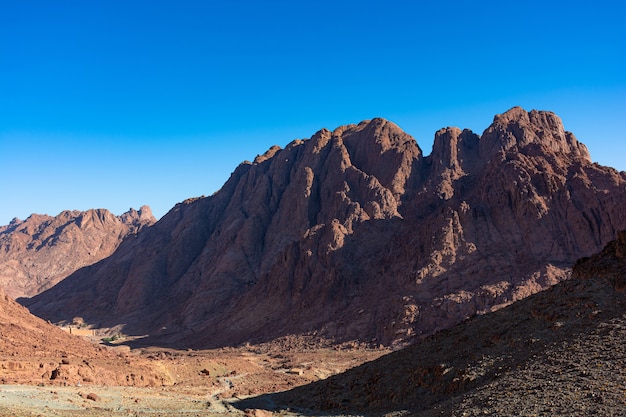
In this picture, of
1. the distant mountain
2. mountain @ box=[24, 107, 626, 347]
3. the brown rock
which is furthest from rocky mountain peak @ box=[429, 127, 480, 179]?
the brown rock

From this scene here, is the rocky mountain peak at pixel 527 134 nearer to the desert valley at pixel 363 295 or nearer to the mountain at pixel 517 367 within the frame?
the desert valley at pixel 363 295

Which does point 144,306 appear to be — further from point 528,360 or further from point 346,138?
point 528,360

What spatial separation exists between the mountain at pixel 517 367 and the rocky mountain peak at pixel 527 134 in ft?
223

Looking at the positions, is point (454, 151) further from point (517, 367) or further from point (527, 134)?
point (517, 367)

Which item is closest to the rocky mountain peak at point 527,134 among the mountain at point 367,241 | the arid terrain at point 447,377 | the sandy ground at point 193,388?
the mountain at point 367,241

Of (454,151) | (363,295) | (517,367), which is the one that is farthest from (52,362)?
(454,151)

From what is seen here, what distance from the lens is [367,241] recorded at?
297 feet

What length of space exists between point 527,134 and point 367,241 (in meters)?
38.0

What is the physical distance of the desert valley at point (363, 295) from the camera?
28953 mm

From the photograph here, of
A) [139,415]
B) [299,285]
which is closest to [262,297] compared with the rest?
[299,285]

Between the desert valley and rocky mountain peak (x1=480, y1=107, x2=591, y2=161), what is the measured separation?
1.46ft

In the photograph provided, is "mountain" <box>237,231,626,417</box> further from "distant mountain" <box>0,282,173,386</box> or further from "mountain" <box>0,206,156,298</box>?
"mountain" <box>0,206,156,298</box>

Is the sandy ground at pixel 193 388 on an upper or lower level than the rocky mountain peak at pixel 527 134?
lower

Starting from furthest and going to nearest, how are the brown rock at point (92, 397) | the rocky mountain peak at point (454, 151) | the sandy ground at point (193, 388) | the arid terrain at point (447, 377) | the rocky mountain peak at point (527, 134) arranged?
the rocky mountain peak at point (454, 151)
the rocky mountain peak at point (527, 134)
the brown rock at point (92, 397)
the sandy ground at point (193, 388)
the arid terrain at point (447, 377)
